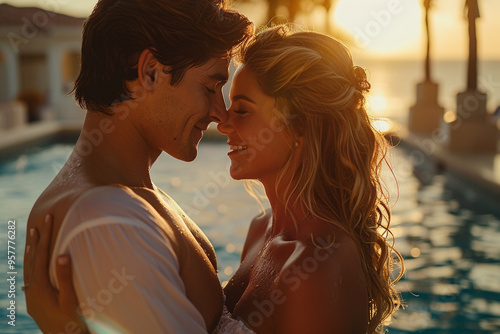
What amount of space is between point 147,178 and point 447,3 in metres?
18.7

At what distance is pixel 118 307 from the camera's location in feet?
5.90

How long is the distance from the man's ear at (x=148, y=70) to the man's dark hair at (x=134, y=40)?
0.02 m

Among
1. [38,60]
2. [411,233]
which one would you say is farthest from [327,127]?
[38,60]

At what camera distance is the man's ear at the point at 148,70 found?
218cm

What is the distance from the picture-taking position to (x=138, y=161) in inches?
93.2

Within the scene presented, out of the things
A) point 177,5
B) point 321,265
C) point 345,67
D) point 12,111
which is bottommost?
point 12,111

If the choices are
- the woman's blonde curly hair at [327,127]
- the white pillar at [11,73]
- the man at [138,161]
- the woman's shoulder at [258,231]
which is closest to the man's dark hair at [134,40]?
the man at [138,161]

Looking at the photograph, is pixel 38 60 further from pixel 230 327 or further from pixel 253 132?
pixel 230 327

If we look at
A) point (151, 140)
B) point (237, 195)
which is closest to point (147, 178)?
point (151, 140)

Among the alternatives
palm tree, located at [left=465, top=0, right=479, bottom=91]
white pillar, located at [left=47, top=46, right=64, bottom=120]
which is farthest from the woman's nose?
white pillar, located at [left=47, top=46, right=64, bottom=120]

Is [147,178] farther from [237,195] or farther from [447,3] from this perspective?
[447,3]

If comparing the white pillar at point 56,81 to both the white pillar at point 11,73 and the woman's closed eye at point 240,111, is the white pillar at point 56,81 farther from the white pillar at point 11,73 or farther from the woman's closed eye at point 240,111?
the woman's closed eye at point 240,111

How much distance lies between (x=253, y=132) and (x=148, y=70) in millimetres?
641

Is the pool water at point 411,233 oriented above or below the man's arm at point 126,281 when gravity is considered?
below
